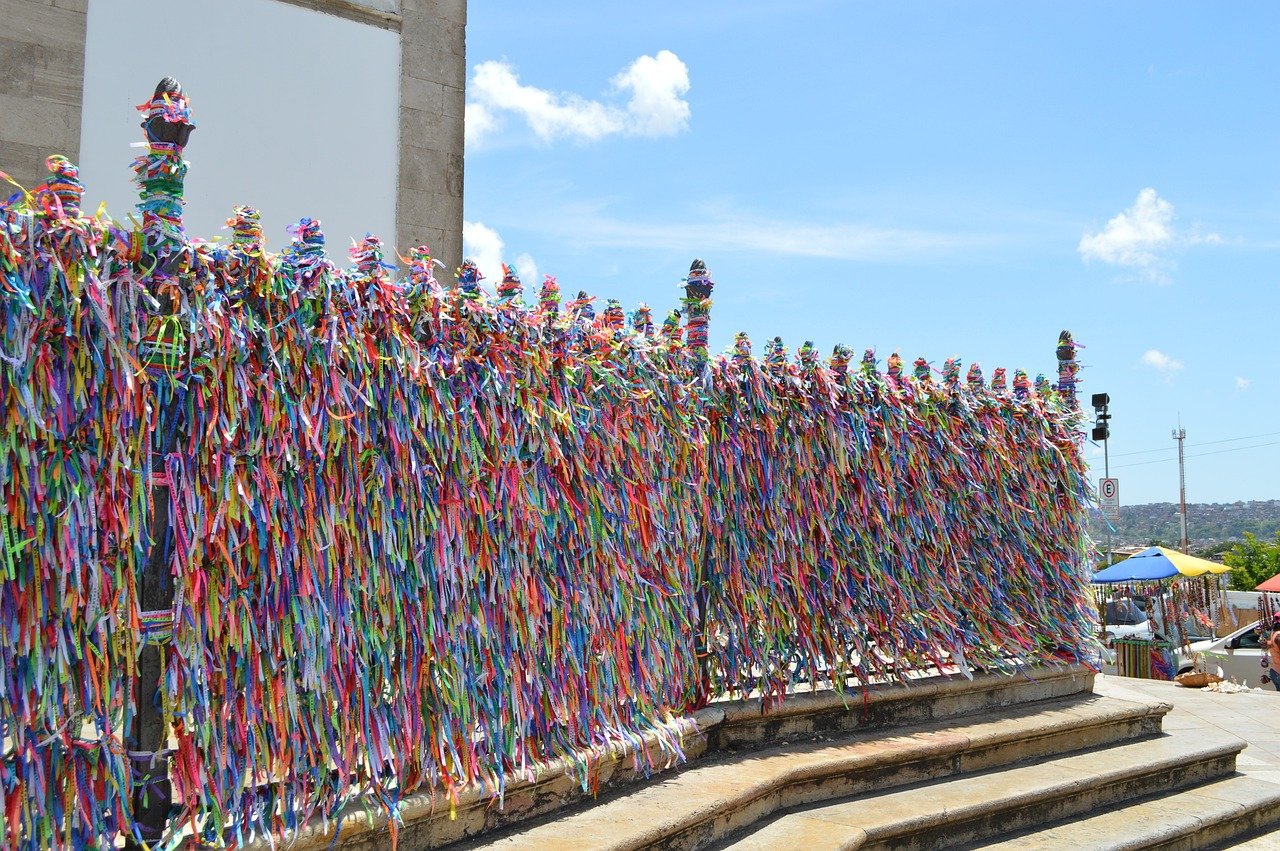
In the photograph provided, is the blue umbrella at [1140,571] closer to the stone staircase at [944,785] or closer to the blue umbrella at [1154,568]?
the blue umbrella at [1154,568]

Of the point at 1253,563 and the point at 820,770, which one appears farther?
the point at 1253,563

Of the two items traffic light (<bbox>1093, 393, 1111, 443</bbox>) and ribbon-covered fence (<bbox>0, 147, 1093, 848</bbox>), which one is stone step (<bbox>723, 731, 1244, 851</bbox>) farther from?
traffic light (<bbox>1093, 393, 1111, 443</bbox>)

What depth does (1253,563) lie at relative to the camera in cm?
3047

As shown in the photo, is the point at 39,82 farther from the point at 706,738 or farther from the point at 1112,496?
the point at 1112,496

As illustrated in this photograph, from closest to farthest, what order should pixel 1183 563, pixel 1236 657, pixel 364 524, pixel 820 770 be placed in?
pixel 364 524 < pixel 820 770 < pixel 1236 657 < pixel 1183 563

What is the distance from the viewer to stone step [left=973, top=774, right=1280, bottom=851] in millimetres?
4977

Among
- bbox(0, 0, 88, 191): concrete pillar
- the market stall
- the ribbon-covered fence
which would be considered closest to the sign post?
the market stall

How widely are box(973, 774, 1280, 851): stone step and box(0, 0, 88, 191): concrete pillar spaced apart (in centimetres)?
686

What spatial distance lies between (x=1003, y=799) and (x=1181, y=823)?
1.20m

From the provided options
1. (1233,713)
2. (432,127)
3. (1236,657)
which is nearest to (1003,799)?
(1233,713)

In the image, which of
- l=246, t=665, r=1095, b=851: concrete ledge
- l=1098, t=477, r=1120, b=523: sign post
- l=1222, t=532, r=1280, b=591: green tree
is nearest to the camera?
l=246, t=665, r=1095, b=851: concrete ledge

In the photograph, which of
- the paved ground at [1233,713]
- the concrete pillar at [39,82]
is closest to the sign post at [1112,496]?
the paved ground at [1233,713]

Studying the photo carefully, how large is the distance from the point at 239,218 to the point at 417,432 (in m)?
0.92

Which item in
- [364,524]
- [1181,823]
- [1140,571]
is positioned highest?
[364,524]
